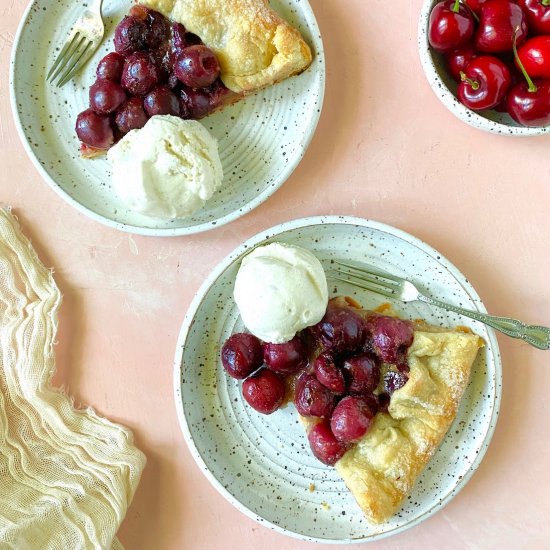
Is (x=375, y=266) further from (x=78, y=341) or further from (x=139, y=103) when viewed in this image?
(x=78, y=341)

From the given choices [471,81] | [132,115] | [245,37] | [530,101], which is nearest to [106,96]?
[132,115]

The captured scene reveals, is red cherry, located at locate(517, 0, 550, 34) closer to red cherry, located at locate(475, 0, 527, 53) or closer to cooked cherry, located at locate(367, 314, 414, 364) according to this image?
red cherry, located at locate(475, 0, 527, 53)

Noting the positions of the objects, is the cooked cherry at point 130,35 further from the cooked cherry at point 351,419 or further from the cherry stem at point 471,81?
the cooked cherry at point 351,419

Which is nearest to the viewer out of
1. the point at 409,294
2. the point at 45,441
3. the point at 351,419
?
the point at 351,419

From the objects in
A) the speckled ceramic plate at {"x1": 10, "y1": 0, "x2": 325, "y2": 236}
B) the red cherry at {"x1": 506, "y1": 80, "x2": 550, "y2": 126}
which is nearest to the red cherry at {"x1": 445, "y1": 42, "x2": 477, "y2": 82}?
the red cherry at {"x1": 506, "y1": 80, "x2": 550, "y2": 126}

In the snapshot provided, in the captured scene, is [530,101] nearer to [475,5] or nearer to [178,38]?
[475,5]

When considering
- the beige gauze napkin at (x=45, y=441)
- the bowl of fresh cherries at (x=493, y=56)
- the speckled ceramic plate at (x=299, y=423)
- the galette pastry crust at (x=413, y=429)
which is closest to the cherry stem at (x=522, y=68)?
the bowl of fresh cherries at (x=493, y=56)
